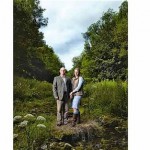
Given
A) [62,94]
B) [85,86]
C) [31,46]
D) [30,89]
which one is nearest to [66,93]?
[62,94]

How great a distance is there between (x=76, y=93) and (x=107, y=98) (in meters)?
0.39

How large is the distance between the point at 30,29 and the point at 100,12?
0.85 metres

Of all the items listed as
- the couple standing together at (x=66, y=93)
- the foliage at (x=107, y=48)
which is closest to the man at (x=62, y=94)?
the couple standing together at (x=66, y=93)

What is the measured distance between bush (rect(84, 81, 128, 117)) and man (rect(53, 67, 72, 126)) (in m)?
0.23

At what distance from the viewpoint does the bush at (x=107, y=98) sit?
6324 millimetres

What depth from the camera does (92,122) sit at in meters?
6.32

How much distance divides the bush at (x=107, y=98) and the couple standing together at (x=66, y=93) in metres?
0.11

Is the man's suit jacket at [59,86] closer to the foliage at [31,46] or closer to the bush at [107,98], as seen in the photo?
the foliage at [31,46]

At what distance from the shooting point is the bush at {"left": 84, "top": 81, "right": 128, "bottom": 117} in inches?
249

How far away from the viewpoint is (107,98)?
6.39 meters

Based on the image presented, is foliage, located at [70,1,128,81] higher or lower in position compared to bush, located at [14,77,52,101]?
higher

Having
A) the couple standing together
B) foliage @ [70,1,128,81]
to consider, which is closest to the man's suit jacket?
the couple standing together

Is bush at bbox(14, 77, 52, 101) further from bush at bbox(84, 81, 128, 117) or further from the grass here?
bush at bbox(84, 81, 128, 117)

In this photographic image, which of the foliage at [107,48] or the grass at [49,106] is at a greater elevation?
the foliage at [107,48]
